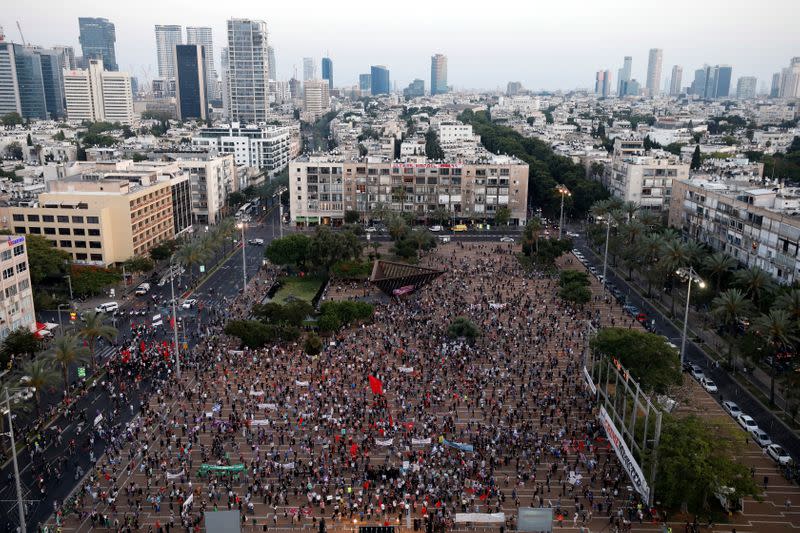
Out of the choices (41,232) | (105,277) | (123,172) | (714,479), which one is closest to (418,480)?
(714,479)

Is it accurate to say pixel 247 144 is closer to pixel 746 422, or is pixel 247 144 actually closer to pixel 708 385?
pixel 708 385

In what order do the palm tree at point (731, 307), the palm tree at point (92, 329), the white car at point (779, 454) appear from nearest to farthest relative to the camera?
1. the white car at point (779, 454)
2. the palm tree at point (92, 329)
3. the palm tree at point (731, 307)

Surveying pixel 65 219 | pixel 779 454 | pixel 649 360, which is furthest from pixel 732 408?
pixel 65 219

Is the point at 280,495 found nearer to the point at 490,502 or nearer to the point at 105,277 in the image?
the point at 490,502

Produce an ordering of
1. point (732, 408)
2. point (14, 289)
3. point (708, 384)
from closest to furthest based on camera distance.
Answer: point (732, 408) < point (708, 384) < point (14, 289)

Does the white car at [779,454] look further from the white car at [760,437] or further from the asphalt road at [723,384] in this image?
the asphalt road at [723,384]

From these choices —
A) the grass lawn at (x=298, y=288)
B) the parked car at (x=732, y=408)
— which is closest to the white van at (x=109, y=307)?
Answer: the grass lawn at (x=298, y=288)
